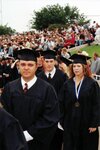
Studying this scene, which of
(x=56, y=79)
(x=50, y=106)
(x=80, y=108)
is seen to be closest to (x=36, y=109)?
(x=50, y=106)

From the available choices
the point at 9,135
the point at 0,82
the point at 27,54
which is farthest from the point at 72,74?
the point at 0,82

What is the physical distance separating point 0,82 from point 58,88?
393 inches

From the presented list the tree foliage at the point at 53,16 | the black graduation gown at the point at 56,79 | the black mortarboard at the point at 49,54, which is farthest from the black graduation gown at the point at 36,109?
the tree foliage at the point at 53,16

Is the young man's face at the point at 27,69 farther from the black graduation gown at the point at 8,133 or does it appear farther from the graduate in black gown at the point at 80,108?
the black graduation gown at the point at 8,133

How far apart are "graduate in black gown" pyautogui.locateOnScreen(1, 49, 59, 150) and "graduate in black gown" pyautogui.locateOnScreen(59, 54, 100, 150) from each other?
1.45m

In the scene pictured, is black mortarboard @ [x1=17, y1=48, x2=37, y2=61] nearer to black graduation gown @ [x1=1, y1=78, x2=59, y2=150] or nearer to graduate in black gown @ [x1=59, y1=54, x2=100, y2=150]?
black graduation gown @ [x1=1, y1=78, x2=59, y2=150]

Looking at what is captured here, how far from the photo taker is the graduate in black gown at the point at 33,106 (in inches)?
209

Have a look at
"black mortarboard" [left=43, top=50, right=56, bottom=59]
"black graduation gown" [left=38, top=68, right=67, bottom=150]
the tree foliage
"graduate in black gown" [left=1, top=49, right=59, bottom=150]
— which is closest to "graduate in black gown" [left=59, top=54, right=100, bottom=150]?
"black graduation gown" [left=38, top=68, right=67, bottom=150]

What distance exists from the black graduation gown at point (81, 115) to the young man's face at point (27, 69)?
1.55m

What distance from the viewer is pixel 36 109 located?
17.5 ft

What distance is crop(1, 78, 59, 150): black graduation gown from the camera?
532 cm

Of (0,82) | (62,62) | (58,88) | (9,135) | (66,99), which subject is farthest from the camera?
(0,82)

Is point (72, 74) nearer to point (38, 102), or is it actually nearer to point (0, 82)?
point (38, 102)

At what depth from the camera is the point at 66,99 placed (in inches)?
273
